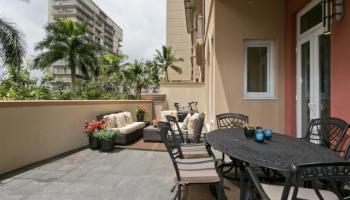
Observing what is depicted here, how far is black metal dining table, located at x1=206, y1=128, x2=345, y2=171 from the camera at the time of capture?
244 cm

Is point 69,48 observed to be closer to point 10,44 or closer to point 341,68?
point 10,44

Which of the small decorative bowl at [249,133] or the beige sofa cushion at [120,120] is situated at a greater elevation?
the small decorative bowl at [249,133]

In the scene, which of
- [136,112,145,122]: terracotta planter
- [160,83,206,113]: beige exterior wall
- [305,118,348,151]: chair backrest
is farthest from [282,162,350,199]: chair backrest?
[160,83,206,113]: beige exterior wall

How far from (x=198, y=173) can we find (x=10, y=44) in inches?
354

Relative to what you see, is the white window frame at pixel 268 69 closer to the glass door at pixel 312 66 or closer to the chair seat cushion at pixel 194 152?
the glass door at pixel 312 66

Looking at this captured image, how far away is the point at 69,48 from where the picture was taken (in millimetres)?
17141

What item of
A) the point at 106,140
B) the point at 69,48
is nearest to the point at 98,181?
the point at 106,140

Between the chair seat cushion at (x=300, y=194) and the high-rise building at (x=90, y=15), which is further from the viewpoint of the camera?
the high-rise building at (x=90, y=15)

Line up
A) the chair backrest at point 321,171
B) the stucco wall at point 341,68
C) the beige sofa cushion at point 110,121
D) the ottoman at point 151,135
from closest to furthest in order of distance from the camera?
the chair backrest at point 321,171, the stucco wall at point 341,68, the beige sofa cushion at point 110,121, the ottoman at point 151,135

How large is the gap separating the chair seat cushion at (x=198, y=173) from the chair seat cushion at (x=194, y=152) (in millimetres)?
584

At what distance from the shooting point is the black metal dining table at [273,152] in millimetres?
2438

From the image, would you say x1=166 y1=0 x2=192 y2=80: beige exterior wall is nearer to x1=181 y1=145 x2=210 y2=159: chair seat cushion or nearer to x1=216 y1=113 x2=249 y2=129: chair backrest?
x1=216 y1=113 x2=249 y2=129: chair backrest

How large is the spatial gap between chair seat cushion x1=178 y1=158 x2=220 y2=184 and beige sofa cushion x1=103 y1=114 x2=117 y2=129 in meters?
5.15

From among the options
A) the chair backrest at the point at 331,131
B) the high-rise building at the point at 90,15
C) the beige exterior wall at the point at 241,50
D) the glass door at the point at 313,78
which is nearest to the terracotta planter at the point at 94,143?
the beige exterior wall at the point at 241,50
